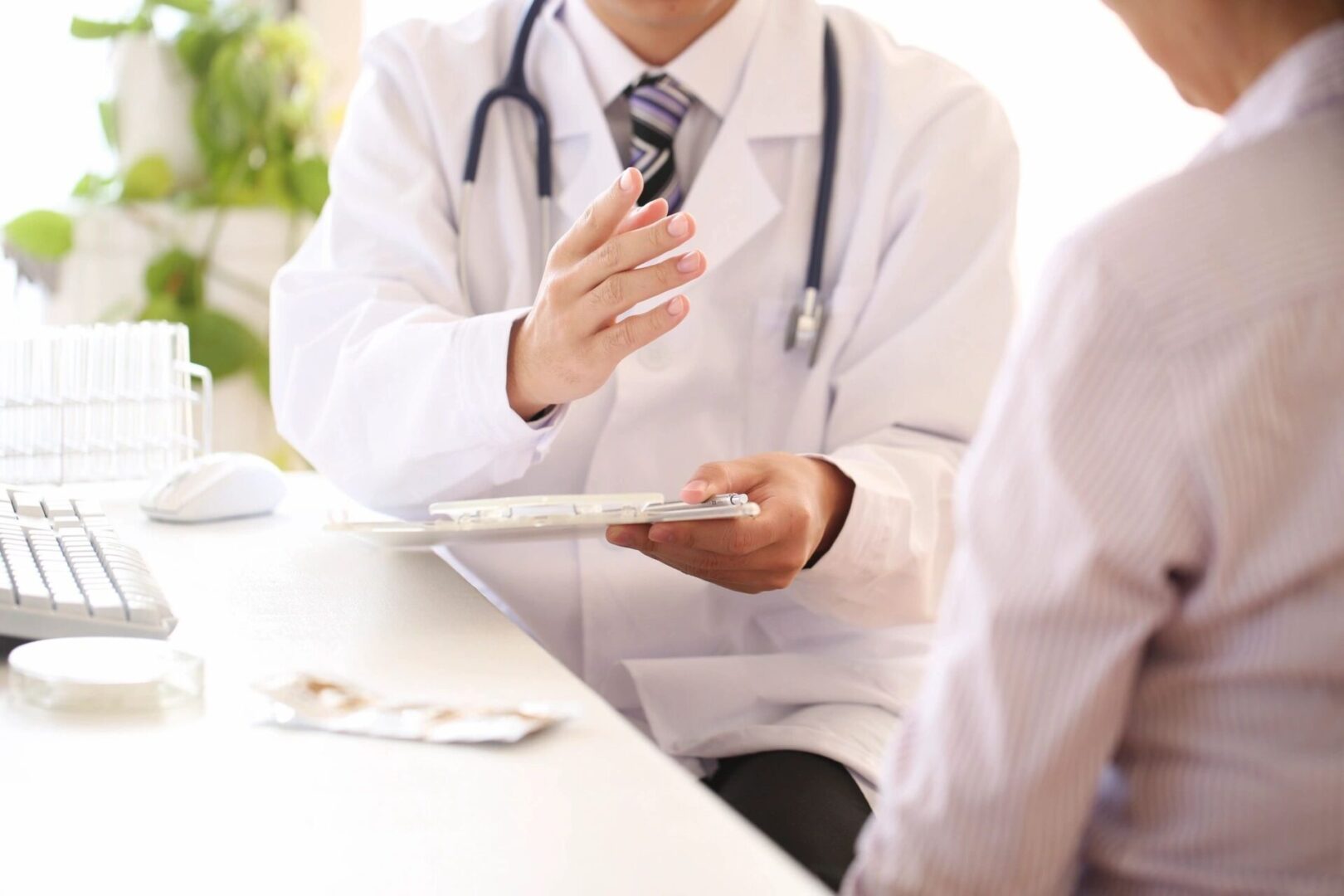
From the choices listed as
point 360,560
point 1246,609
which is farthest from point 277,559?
point 1246,609

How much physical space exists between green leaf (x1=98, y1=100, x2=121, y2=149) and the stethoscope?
1.77 metres

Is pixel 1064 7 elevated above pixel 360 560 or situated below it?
above

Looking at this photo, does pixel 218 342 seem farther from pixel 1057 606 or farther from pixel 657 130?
pixel 1057 606

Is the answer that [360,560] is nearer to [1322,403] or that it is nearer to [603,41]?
[603,41]

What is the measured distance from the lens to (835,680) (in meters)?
1.08

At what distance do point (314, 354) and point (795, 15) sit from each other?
1.91 ft

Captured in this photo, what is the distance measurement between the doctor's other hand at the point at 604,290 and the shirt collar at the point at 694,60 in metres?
0.38

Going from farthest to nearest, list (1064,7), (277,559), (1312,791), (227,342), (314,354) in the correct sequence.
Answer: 1. (227,342)
2. (1064,7)
3. (314,354)
4. (277,559)
5. (1312,791)

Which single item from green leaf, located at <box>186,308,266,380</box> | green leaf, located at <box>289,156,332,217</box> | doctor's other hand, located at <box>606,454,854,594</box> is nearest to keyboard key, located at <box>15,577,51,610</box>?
doctor's other hand, located at <box>606,454,854,594</box>

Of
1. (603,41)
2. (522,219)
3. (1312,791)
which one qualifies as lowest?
(1312,791)

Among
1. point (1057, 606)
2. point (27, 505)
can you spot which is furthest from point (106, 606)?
point (1057, 606)

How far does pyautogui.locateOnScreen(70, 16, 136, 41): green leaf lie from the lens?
8.91 ft

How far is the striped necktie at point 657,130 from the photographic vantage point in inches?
50.6

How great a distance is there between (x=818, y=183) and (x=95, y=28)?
2030 millimetres
